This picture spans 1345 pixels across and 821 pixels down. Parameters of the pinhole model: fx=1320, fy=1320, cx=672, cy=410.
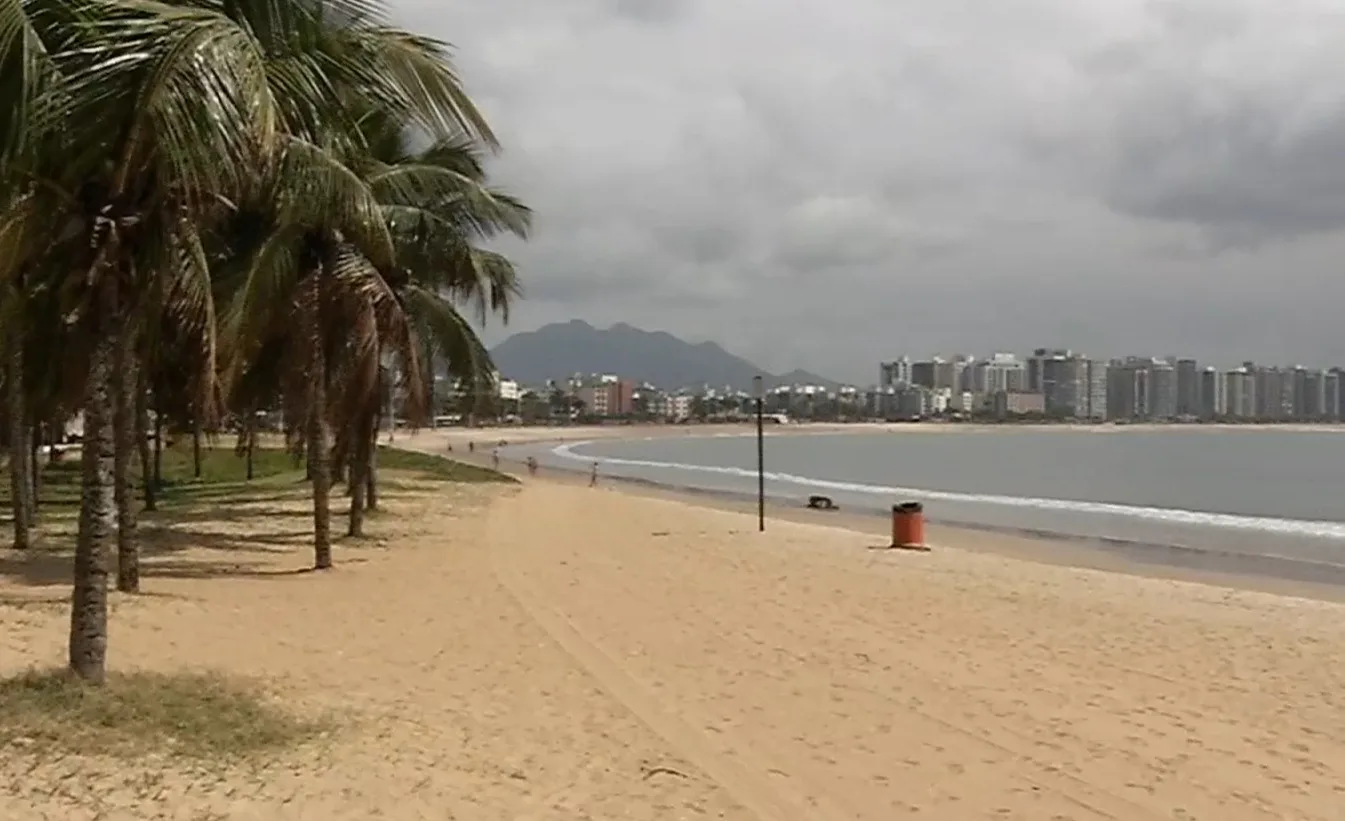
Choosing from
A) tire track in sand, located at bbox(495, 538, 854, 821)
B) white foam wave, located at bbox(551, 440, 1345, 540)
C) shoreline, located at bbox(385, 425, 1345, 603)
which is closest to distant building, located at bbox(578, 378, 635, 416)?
white foam wave, located at bbox(551, 440, 1345, 540)

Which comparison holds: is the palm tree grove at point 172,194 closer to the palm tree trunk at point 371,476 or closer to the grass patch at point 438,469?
the palm tree trunk at point 371,476

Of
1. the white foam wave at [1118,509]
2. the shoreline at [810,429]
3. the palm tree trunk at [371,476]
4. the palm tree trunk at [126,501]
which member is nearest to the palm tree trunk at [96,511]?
the palm tree trunk at [126,501]

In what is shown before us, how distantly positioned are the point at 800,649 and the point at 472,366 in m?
10.8

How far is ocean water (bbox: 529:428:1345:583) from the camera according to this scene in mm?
25156

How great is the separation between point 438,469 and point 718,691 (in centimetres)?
3420

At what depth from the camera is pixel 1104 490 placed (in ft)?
141

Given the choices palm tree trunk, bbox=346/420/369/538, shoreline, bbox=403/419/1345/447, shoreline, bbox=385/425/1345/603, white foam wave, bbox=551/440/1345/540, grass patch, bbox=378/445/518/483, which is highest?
palm tree trunk, bbox=346/420/369/538

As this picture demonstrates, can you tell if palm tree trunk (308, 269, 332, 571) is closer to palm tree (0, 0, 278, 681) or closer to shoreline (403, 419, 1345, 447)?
palm tree (0, 0, 278, 681)

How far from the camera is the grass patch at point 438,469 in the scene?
119ft

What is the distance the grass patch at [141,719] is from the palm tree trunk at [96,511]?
157mm

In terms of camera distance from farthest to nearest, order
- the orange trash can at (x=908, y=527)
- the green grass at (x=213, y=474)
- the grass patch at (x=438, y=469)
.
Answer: the grass patch at (x=438, y=469) < the green grass at (x=213, y=474) < the orange trash can at (x=908, y=527)

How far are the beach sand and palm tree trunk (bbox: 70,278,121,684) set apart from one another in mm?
963

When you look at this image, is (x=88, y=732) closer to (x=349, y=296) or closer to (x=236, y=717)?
(x=236, y=717)

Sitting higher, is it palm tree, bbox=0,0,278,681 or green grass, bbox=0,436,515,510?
palm tree, bbox=0,0,278,681
